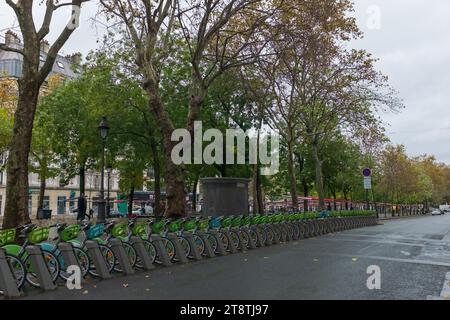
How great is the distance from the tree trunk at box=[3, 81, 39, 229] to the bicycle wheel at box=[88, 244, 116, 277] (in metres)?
2.89

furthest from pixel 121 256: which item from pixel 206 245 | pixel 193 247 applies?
pixel 206 245

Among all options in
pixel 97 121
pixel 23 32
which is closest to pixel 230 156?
pixel 97 121

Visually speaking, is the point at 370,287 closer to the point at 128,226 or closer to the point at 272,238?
the point at 128,226

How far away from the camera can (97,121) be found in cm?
2656

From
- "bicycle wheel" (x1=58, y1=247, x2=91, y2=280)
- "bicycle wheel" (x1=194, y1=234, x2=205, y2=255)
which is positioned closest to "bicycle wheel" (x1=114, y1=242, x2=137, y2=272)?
"bicycle wheel" (x1=58, y1=247, x2=91, y2=280)

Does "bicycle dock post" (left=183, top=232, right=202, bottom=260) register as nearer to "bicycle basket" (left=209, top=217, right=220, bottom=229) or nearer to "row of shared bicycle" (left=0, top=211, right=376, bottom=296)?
"row of shared bicycle" (left=0, top=211, right=376, bottom=296)

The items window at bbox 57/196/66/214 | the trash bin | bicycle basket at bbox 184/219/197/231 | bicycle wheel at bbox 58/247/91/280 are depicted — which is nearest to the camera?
bicycle wheel at bbox 58/247/91/280

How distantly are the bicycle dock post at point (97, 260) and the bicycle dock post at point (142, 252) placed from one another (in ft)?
3.69

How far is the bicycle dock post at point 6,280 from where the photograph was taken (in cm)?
765

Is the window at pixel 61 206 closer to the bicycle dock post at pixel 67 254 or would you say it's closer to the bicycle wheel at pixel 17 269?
the bicycle dock post at pixel 67 254

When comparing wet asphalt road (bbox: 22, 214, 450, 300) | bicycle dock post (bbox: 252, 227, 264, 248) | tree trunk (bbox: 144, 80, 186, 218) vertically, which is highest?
tree trunk (bbox: 144, 80, 186, 218)

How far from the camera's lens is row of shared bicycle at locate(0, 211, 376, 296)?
8632 millimetres

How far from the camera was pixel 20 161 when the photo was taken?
1168 centimetres

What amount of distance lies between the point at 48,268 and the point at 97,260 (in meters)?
1.15
